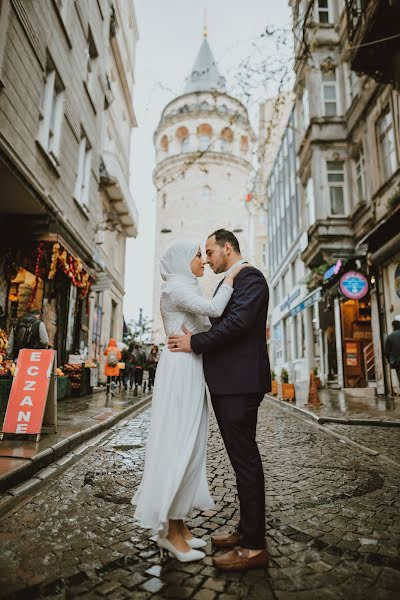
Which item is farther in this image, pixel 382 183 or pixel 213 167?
pixel 213 167

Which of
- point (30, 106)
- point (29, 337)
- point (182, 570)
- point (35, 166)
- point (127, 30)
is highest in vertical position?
point (127, 30)

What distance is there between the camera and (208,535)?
2822 millimetres

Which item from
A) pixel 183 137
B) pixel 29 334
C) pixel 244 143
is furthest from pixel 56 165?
pixel 244 143

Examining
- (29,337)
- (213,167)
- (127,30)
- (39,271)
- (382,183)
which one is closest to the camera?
(29,337)

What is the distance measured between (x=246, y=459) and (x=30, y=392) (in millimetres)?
4009

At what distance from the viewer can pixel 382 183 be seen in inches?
540

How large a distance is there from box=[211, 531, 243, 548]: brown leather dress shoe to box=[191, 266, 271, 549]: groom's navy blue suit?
0.28 feet

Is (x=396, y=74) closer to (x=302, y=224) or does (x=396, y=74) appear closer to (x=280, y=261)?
(x=302, y=224)

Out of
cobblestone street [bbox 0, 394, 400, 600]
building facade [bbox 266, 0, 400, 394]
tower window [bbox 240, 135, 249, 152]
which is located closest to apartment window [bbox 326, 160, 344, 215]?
building facade [bbox 266, 0, 400, 394]

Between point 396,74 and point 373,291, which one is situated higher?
point 396,74

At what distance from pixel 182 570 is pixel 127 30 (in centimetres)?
2720

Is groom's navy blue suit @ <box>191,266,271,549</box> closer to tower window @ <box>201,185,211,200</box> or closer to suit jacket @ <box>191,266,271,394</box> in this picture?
suit jacket @ <box>191,266,271,394</box>

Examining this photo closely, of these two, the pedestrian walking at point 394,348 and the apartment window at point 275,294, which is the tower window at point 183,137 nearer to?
the apartment window at point 275,294

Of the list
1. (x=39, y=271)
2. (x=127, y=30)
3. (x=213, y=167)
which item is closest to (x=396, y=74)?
(x=39, y=271)
